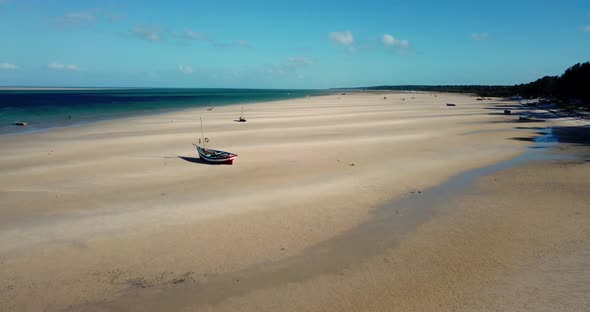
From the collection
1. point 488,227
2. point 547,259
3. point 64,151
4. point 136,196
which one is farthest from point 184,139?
point 547,259

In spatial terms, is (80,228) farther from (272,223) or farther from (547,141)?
(547,141)

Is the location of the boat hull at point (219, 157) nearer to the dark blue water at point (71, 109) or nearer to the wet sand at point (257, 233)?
the wet sand at point (257, 233)

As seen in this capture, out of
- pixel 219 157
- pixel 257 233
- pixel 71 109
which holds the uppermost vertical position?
pixel 71 109

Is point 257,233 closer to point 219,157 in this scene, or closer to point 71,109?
point 219,157

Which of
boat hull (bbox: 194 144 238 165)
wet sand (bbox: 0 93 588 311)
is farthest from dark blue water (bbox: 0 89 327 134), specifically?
wet sand (bbox: 0 93 588 311)

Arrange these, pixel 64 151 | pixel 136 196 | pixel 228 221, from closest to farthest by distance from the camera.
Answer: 1. pixel 228 221
2. pixel 136 196
3. pixel 64 151

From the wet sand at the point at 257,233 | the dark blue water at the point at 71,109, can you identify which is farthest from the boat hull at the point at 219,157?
the dark blue water at the point at 71,109

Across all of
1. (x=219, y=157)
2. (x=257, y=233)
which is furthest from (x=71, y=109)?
(x=257, y=233)

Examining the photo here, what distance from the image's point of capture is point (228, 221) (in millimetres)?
12250

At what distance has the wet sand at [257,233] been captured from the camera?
8203 millimetres

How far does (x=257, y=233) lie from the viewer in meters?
11.3

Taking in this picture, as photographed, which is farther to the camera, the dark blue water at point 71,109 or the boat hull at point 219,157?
the dark blue water at point 71,109

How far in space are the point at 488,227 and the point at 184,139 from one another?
24.0 metres

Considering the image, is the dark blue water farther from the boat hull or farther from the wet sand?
the wet sand
